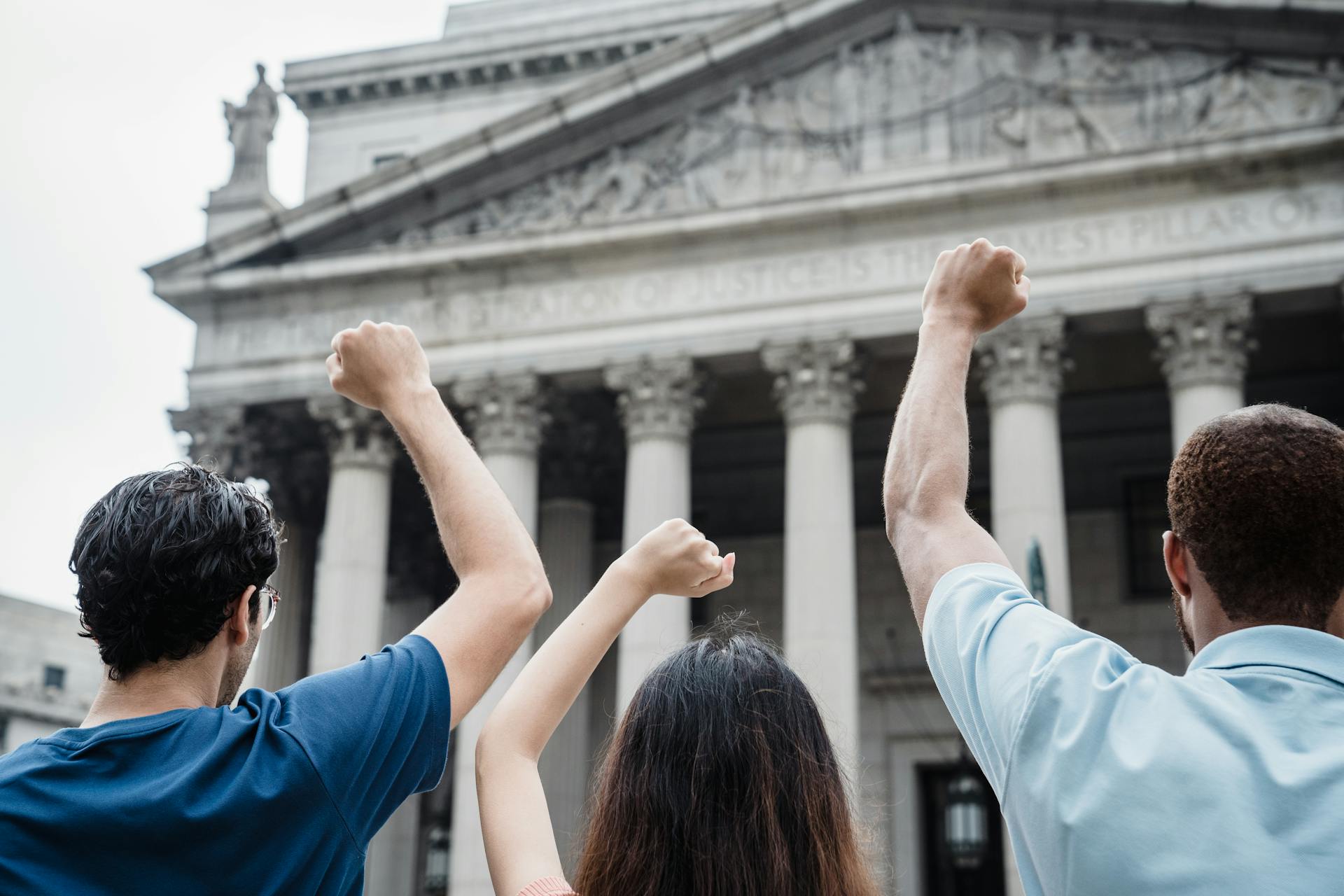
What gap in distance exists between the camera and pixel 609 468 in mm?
32219

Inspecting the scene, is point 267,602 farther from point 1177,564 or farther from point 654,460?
point 654,460

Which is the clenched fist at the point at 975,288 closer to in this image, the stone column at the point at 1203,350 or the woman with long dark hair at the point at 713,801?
the woman with long dark hair at the point at 713,801

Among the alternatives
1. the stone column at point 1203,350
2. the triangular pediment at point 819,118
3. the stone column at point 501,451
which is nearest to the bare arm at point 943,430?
the stone column at point 1203,350

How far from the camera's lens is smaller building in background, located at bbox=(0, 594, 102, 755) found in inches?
2178

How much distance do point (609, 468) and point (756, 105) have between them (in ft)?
29.5

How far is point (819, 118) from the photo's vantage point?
26.6 m

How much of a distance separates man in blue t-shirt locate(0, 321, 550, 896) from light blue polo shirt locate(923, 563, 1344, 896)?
123cm

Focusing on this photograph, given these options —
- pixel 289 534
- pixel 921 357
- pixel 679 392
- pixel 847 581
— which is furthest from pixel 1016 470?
pixel 921 357

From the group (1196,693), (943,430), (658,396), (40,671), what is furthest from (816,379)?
(40,671)

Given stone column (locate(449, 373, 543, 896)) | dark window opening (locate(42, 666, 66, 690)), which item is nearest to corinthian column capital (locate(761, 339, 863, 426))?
stone column (locate(449, 373, 543, 896))

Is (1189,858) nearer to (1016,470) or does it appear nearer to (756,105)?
(1016,470)

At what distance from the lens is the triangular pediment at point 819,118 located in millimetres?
24422

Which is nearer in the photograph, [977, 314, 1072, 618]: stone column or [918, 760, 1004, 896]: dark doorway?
[977, 314, 1072, 618]: stone column

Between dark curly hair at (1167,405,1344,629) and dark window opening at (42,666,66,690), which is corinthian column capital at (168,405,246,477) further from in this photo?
dark window opening at (42,666,66,690)
